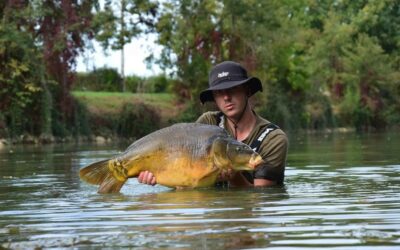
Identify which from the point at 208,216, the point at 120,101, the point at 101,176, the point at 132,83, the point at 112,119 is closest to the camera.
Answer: the point at 208,216

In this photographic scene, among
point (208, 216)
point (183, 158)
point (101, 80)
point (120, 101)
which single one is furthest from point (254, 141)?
point (101, 80)

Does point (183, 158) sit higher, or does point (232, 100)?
point (232, 100)

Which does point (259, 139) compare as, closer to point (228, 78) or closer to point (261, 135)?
point (261, 135)

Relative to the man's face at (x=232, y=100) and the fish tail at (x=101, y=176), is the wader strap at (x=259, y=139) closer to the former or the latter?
the man's face at (x=232, y=100)

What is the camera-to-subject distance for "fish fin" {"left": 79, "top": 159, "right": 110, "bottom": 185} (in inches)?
398

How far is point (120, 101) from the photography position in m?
49.8

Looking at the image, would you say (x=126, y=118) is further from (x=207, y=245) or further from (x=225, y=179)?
(x=207, y=245)

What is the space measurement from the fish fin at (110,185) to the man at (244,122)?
109cm

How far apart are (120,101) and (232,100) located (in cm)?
3965

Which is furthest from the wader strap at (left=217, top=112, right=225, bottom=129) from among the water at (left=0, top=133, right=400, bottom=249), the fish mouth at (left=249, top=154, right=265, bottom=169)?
the fish mouth at (left=249, top=154, right=265, bottom=169)

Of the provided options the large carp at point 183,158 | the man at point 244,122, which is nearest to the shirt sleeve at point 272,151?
the man at point 244,122

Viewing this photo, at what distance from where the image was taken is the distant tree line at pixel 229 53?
41438mm

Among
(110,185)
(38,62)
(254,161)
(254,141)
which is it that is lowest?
(110,185)

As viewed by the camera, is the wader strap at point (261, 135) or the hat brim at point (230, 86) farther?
the wader strap at point (261, 135)
